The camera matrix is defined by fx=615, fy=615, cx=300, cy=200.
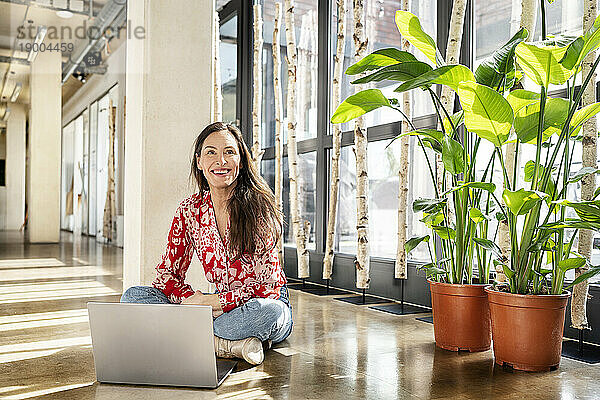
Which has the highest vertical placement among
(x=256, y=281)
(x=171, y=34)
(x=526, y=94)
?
(x=171, y=34)

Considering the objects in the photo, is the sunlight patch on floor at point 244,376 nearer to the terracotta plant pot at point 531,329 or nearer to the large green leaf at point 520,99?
the terracotta plant pot at point 531,329

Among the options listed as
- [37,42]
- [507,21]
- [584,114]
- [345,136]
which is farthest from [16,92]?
[584,114]

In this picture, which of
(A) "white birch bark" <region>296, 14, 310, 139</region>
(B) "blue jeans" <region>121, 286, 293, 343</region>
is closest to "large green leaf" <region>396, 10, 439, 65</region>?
(B) "blue jeans" <region>121, 286, 293, 343</region>

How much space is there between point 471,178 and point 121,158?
26.3 feet

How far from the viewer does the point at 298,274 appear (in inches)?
182

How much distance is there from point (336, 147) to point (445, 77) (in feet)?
6.60

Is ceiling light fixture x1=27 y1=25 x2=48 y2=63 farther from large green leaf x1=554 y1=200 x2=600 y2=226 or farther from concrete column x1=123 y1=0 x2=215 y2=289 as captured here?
large green leaf x1=554 y1=200 x2=600 y2=226

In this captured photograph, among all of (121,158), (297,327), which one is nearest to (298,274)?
(297,327)

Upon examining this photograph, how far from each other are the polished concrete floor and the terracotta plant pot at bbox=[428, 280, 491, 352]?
6 cm

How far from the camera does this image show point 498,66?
227cm

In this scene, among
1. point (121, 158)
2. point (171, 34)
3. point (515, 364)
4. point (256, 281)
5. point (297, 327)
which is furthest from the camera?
point (121, 158)

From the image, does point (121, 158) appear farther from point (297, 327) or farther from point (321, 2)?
point (297, 327)

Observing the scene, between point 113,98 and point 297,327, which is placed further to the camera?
point 113,98

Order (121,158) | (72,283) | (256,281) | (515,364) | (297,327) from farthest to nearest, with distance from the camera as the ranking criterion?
(121,158) < (72,283) < (297,327) < (256,281) < (515,364)
